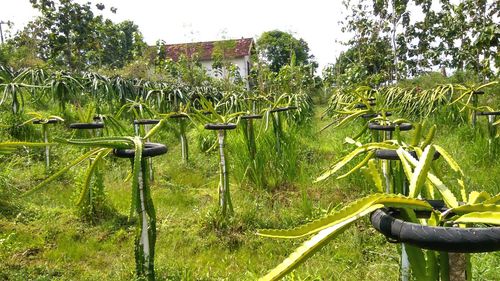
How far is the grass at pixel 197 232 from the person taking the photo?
196 centimetres

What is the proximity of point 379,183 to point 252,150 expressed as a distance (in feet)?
7.60

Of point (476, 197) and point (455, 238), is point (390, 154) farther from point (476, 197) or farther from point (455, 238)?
point (455, 238)

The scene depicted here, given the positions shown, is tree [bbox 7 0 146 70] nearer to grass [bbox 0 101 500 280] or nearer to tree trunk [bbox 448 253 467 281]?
grass [bbox 0 101 500 280]

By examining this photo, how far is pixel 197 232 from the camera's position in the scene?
253cm

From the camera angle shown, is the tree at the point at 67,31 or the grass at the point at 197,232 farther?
the tree at the point at 67,31

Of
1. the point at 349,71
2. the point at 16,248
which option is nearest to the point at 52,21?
the point at 349,71

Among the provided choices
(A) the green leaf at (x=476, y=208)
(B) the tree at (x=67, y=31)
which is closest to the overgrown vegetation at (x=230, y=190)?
(A) the green leaf at (x=476, y=208)

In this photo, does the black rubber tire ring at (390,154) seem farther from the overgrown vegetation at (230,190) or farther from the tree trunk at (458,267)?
the tree trunk at (458,267)

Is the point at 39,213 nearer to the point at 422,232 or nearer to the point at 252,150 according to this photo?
the point at 252,150

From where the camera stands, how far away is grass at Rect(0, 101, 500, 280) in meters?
1.96

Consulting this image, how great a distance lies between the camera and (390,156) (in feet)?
3.60

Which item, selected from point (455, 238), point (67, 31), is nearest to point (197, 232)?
point (455, 238)

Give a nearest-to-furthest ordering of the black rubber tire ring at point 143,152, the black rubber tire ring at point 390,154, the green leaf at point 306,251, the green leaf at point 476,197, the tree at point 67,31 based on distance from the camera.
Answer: the green leaf at point 306,251, the green leaf at point 476,197, the black rubber tire ring at point 390,154, the black rubber tire ring at point 143,152, the tree at point 67,31

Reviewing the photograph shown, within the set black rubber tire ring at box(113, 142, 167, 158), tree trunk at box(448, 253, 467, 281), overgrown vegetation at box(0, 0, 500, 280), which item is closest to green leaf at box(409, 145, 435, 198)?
overgrown vegetation at box(0, 0, 500, 280)
